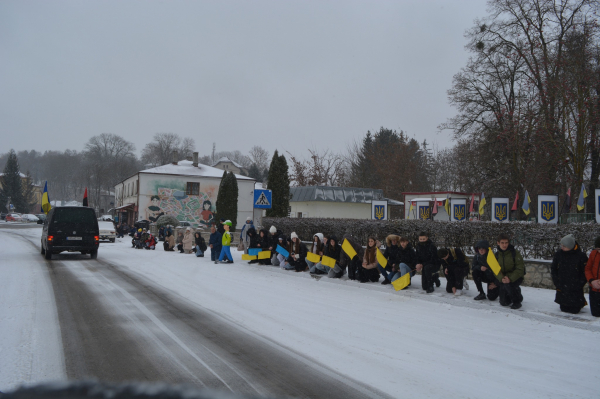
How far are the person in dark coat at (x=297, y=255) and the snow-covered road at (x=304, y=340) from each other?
10.4 ft

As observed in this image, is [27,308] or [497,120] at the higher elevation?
[497,120]

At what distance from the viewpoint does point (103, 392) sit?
41.3 inches

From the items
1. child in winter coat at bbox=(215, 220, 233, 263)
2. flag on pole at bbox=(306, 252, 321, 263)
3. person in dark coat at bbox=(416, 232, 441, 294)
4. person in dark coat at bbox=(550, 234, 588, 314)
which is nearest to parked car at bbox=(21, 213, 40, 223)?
child in winter coat at bbox=(215, 220, 233, 263)

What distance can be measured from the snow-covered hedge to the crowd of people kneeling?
5.26ft

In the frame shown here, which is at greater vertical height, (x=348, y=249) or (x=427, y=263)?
(x=348, y=249)

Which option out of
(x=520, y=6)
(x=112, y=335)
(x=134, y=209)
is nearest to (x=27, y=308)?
(x=112, y=335)

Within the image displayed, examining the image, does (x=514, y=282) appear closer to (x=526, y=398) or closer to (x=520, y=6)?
(x=526, y=398)

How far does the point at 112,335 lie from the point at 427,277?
22.3 ft

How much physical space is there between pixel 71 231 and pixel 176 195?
33537mm

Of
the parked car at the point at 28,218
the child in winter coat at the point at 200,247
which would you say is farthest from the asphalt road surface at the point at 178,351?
the parked car at the point at 28,218

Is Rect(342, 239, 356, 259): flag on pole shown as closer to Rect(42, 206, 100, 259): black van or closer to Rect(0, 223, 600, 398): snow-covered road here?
Rect(0, 223, 600, 398): snow-covered road

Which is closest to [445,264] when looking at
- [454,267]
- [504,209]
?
[454,267]

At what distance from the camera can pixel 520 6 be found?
27.6 meters

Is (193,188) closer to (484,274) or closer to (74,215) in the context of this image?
(74,215)
